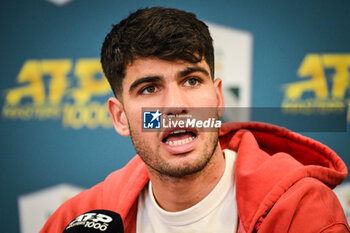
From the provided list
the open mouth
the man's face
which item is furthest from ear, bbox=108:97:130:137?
the open mouth

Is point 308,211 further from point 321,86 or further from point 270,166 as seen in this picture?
point 321,86

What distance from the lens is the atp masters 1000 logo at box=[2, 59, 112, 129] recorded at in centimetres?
180

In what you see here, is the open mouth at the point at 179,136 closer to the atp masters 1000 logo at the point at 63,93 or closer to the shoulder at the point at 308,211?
the shoulder at the point at 308,211

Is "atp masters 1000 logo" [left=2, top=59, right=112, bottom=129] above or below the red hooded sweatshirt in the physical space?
above

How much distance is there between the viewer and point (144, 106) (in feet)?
3.16

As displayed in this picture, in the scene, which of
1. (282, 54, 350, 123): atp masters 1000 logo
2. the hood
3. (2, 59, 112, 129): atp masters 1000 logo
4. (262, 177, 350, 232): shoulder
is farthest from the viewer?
(2, 59, 112, 129): atp masters 1000 logo

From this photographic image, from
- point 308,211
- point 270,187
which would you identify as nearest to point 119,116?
point 270,187

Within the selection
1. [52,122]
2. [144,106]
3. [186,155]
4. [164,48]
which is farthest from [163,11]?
[52,122]

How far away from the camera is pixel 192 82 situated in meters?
0.97

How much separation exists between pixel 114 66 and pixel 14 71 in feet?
3.85

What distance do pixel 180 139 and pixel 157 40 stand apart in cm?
31

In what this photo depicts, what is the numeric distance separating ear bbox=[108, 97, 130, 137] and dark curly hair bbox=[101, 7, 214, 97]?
0.29 feet

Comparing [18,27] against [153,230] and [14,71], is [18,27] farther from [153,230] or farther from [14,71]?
[153,230]

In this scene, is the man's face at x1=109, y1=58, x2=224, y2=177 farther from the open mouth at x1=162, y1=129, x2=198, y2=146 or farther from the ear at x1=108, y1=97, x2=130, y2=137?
the ear at x1=108, y1=97, x2=130, y2=137
